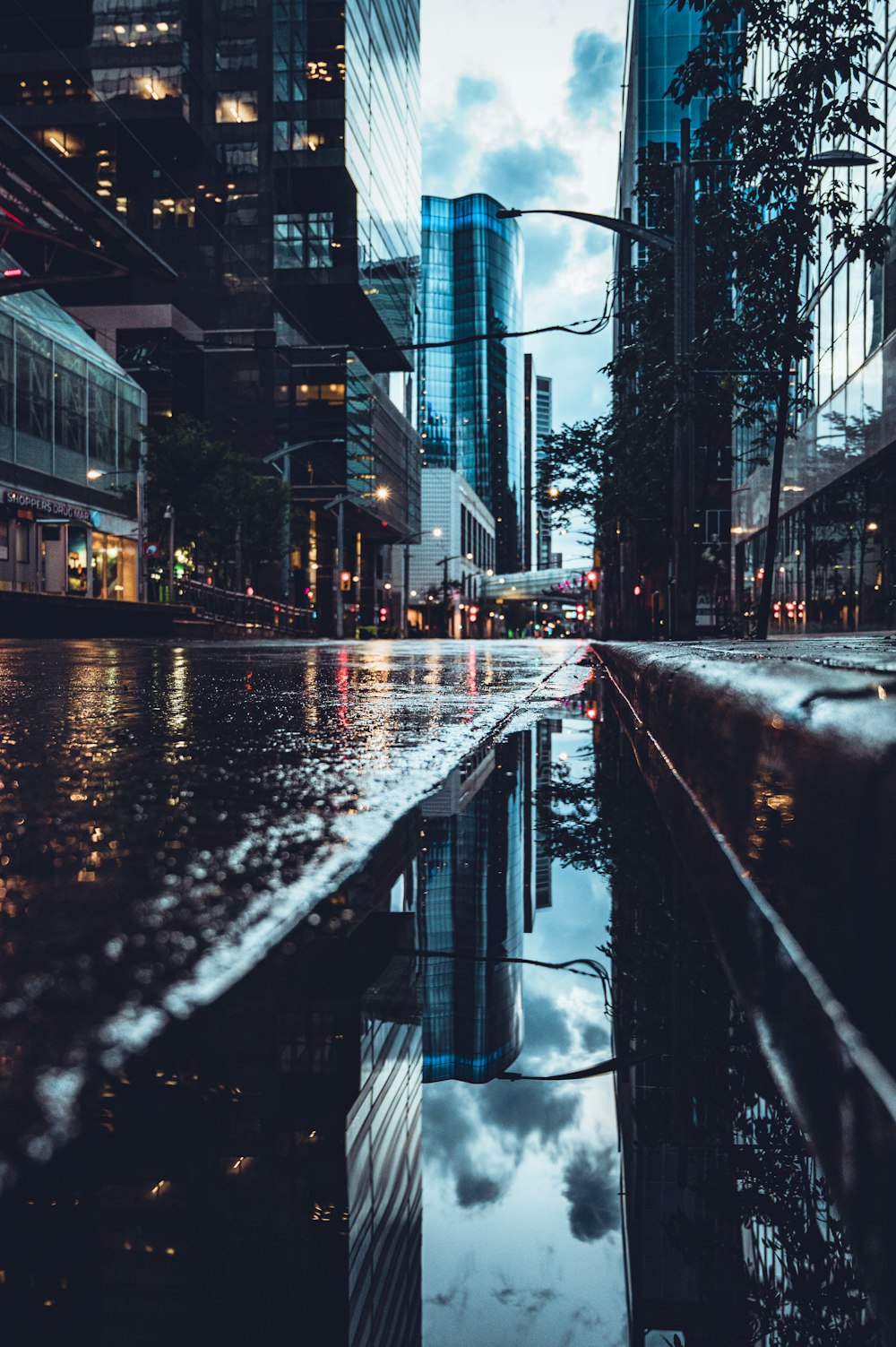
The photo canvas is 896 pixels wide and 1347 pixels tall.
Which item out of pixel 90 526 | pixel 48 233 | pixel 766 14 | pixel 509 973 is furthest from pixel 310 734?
pixel 90 526

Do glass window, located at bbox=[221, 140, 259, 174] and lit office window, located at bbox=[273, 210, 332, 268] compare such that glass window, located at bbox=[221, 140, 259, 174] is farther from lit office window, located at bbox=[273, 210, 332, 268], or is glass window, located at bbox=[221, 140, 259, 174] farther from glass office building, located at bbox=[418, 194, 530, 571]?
glass office building, located at bbox=[418, 194, 530, 571]

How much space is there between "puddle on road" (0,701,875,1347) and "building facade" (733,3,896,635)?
15121 mm

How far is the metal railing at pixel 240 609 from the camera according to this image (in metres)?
31.2

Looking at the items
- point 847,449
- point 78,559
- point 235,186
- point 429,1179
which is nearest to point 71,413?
point 78,559

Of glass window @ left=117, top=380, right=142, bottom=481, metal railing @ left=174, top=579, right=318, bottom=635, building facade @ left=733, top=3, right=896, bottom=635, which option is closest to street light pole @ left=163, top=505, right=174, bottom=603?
glass window @ left=117, top=380, right=142, bottom=481

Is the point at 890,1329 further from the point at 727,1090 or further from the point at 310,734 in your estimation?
the point at 310,734

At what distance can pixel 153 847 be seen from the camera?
144 centimetres

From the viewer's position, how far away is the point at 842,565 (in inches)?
870

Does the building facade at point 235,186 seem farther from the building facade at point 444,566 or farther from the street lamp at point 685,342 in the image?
the street lamp at point 685,342

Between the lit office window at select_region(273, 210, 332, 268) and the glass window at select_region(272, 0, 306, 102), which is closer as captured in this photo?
the glass window at select_region(272, 0, 306, 102)

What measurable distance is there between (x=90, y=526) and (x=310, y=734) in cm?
Answer: 3817

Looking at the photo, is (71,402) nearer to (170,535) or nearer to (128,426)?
(128,426)

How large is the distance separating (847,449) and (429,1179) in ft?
74.6

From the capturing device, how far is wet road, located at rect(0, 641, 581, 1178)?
28.4 inches
